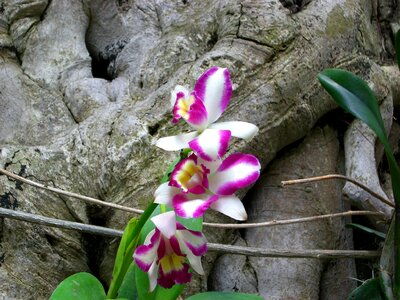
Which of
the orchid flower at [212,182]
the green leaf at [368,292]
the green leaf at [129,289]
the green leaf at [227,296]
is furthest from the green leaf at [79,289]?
A: the green leaf at [368,292]

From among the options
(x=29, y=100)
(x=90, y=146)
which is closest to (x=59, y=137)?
(x=90, y=146)

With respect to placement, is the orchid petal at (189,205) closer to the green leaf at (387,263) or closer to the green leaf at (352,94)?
the green leaf at (352,94)

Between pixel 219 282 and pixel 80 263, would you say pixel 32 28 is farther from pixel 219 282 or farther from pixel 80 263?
pixel 219 282

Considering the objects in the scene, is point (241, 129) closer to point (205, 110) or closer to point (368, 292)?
point (205, 110)

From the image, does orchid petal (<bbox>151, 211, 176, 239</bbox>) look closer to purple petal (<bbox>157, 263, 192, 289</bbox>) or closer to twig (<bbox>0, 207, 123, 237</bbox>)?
purple petal (<bbox>157, 263, 192, 289</bbox>)

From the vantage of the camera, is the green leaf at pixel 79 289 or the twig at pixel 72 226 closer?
the green leaf at pixel 79 289

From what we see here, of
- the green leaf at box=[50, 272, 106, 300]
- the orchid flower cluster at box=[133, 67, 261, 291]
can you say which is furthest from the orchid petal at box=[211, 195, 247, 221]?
the green leaf at box=[50, 272, 106, 300]

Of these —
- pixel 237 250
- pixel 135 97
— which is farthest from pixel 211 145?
pixel 135 97
